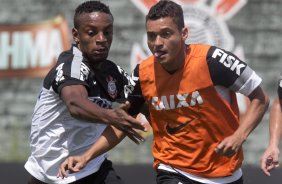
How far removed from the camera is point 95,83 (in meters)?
5.07

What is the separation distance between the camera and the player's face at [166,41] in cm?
476

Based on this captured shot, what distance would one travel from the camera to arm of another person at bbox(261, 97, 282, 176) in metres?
4.66

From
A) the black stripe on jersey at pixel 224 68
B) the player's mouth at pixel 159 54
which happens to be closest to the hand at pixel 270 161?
the black stripe on jersey at pixel 224 68

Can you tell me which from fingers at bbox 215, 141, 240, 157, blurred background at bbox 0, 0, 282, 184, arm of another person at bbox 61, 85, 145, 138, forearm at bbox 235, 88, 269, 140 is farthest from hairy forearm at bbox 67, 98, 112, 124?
blurred background at bbox 0, 0, 282, 184

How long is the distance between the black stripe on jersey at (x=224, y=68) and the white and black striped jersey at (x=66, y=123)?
0.72m

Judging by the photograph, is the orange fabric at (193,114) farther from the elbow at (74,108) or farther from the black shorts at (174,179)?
the elbow at (74,108)

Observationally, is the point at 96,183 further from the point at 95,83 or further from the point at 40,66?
the point at 40,66

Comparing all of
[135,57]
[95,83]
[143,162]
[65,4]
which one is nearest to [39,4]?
[65,4]

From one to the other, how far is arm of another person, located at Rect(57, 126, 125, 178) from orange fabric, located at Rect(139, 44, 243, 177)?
29cm

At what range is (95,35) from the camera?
16.5 feet

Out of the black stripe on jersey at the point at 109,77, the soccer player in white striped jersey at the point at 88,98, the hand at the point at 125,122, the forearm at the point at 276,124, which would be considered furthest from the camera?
the black stripe on jersey at the point at 109,77

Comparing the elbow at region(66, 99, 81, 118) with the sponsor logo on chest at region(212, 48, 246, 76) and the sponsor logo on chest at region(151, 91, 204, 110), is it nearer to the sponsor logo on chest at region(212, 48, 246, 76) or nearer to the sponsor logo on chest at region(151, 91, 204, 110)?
the sponsor logo on chest at region(151, 91, 204, 110)

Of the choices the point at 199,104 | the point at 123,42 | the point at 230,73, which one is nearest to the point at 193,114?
the point at 199,104

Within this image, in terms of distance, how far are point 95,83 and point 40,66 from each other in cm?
412
